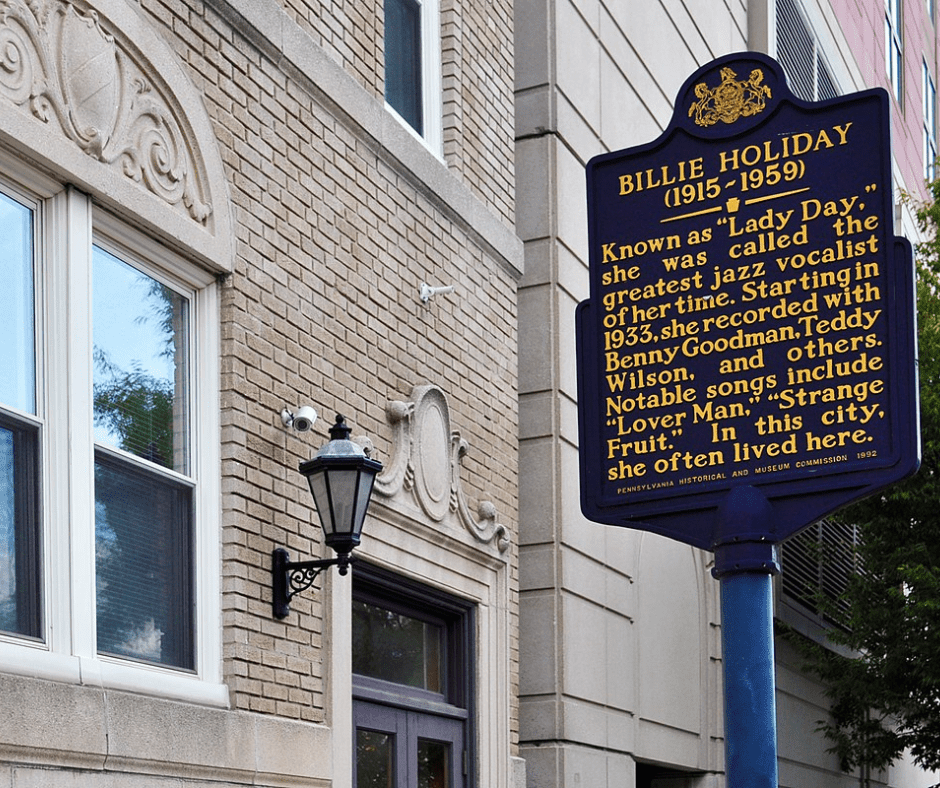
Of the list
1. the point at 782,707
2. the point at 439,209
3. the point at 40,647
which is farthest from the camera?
the point at 782,707

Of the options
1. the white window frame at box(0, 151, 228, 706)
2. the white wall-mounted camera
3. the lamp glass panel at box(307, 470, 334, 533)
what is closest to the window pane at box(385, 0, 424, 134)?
the white wall-mounted camera

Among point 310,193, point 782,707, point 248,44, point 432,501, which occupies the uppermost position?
point 248,44

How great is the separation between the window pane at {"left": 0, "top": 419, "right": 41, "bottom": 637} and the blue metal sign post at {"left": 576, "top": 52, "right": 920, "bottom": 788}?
88.4 inches

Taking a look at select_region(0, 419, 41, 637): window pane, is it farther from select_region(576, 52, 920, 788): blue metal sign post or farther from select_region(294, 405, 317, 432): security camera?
select_region(576, 52, 920, 788): blue metal sign post

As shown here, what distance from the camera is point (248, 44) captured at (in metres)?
7.84

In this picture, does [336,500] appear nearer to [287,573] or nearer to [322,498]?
[322,498]

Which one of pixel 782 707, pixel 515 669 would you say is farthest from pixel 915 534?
pixel 515 669

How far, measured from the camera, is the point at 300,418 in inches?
301

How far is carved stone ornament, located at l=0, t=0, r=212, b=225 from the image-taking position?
6.18 meters

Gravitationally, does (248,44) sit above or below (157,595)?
above

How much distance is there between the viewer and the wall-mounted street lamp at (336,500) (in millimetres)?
7301

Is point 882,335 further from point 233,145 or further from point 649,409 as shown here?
point 233,145

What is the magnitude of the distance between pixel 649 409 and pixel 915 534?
30.8ft

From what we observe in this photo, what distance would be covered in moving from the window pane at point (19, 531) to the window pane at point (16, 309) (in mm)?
135
